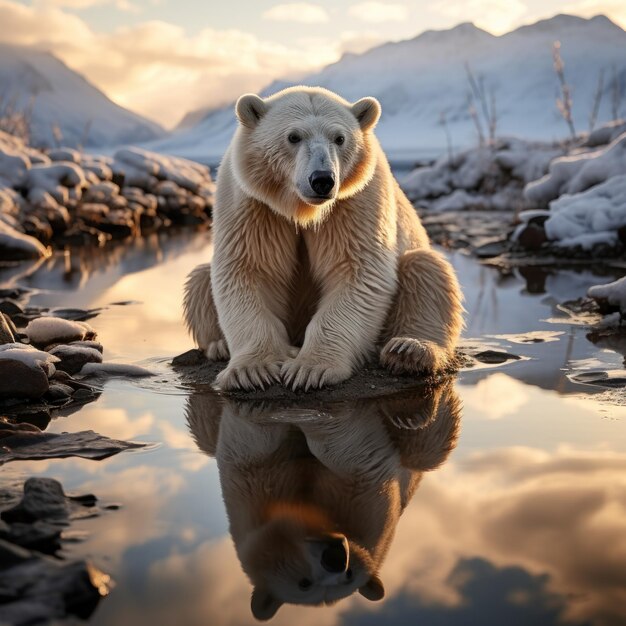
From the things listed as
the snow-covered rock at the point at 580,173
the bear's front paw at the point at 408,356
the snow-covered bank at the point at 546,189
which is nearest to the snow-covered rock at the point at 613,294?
the bear's front paw at the point at 408,356

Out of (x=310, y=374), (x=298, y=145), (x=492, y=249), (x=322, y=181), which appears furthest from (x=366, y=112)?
(x=492, y=249)

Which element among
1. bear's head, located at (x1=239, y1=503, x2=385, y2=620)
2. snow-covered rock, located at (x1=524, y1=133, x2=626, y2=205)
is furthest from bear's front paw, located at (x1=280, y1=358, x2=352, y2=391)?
snow-covered rock, located at (x1=524, y1=133, x2=626, y2=205)

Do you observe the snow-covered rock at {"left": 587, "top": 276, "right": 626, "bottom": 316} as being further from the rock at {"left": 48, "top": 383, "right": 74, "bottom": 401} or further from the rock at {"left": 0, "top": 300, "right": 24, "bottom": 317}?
the rock at {"left": 0, "top": 300, "right": 24, "bottom": 317}

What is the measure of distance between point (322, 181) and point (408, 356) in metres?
1.10

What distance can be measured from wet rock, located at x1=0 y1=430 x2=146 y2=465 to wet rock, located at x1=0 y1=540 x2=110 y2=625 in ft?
3.56

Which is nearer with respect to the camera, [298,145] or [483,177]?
[298,145]

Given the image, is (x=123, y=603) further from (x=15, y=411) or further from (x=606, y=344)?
(x=606, y=344)

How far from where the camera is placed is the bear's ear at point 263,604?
235cm

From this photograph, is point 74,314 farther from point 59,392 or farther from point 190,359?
point 59,392

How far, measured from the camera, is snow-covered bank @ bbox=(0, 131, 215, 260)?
45.9 ft

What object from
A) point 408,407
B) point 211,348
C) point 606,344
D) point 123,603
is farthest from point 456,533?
point 606,344

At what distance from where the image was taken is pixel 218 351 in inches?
214

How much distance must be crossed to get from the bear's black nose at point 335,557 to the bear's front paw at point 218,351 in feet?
8.98

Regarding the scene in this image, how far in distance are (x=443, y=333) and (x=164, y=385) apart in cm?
159
